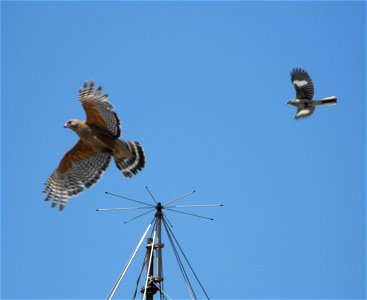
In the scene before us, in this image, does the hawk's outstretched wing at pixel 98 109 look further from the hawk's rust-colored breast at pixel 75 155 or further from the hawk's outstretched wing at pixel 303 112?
the hawk's outstretched wing at pixel 303 112

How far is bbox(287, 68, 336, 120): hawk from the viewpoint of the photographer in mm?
24453

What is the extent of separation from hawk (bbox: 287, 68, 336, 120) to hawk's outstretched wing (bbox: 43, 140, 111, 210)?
23.6 ft

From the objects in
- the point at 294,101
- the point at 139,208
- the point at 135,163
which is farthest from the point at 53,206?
the point at 294,101

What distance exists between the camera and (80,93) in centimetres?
1816

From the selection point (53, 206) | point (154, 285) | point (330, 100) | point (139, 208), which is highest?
point (330, 100)

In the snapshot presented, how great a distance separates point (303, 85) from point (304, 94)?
9.6 inches

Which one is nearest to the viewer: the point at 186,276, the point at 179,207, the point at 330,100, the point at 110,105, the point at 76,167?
the point at 186,276

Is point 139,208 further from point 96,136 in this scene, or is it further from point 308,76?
point 308,76

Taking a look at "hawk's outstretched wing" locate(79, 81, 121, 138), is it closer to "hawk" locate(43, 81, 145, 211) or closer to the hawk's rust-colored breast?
"hawk" locate(43, 81, 145, 211)

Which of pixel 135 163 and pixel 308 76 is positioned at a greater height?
pixel 308 76

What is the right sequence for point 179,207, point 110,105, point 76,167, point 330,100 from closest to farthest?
point 179,207 < point 110,105 < point 76,167 < point 330,100

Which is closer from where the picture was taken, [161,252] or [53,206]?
[161,252]

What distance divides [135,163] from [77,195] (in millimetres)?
1422

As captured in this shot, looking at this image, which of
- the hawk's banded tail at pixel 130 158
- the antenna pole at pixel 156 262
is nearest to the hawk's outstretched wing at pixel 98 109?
the hawk's banded tail at pixel 130 158
